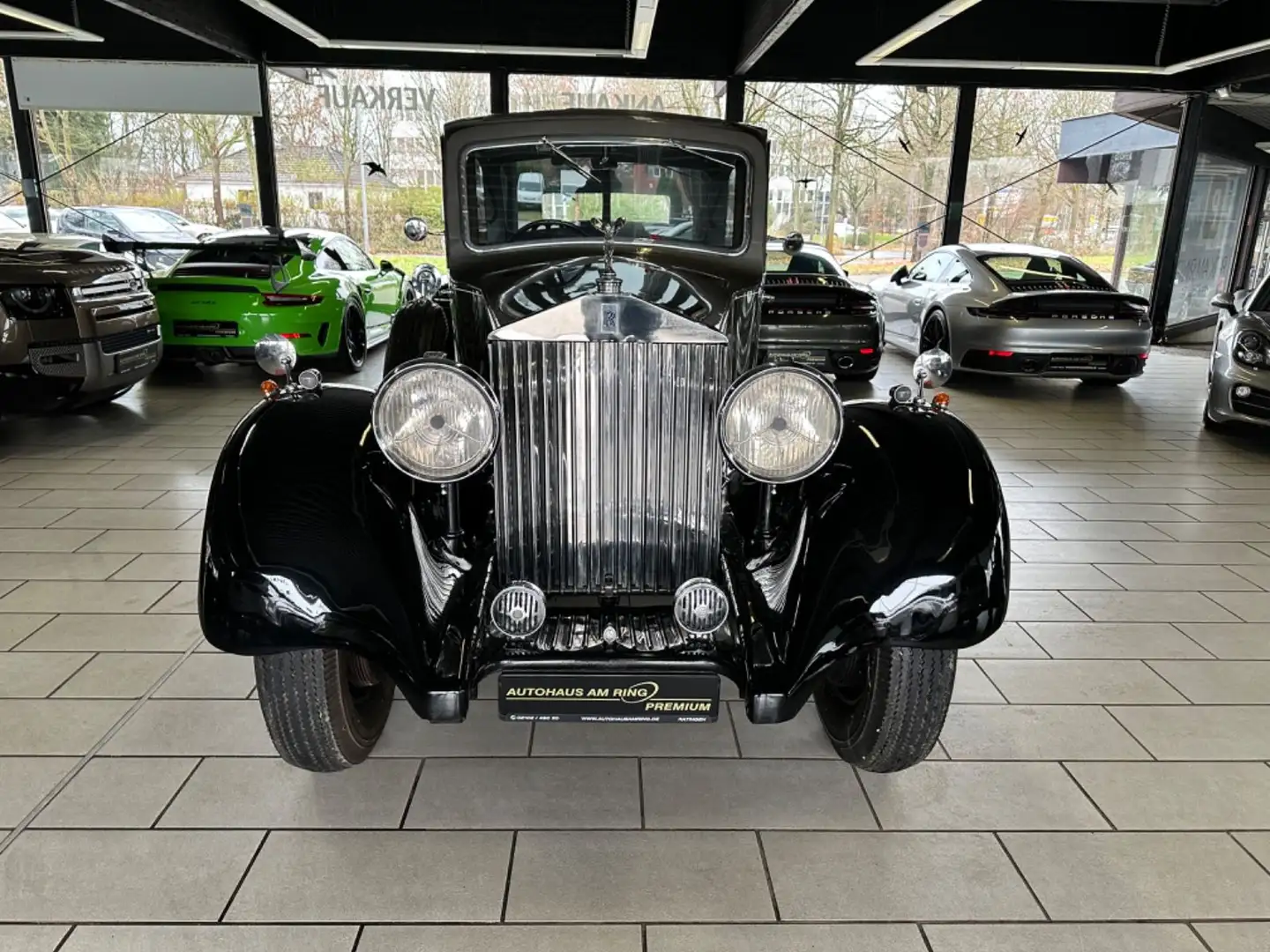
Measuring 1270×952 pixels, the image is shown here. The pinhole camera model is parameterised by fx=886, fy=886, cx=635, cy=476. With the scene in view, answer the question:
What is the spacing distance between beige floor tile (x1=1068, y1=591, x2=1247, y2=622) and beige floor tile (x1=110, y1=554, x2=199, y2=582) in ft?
12.1

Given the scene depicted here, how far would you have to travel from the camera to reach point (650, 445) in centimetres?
229

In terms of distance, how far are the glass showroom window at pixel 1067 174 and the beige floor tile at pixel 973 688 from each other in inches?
390

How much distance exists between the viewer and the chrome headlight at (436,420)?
6.82 ft

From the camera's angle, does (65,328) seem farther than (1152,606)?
Yes

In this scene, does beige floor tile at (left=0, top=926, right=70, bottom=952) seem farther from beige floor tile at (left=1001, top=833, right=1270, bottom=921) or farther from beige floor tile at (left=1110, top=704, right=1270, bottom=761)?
beige floor tile at (left=1110, top=704, right=1270, bottom=761)

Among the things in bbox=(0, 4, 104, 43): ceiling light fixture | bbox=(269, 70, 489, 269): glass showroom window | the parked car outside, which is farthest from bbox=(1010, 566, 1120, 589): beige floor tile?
bbox=(0, 4, 104, 43): ceiling light fixture

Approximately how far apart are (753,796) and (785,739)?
0.31 m

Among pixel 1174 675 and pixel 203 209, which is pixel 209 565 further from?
pixel 203 209

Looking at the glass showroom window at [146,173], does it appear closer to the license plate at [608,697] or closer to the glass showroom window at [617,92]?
the glass showroom window at [617,92]

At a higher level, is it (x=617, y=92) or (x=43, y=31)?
(x=43, y=31)

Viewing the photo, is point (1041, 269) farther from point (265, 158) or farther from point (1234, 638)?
point (265, 158)

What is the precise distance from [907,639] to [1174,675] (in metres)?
1.66

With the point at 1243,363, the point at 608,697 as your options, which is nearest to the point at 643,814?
the point at 608,697

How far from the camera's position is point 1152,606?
363 cm
